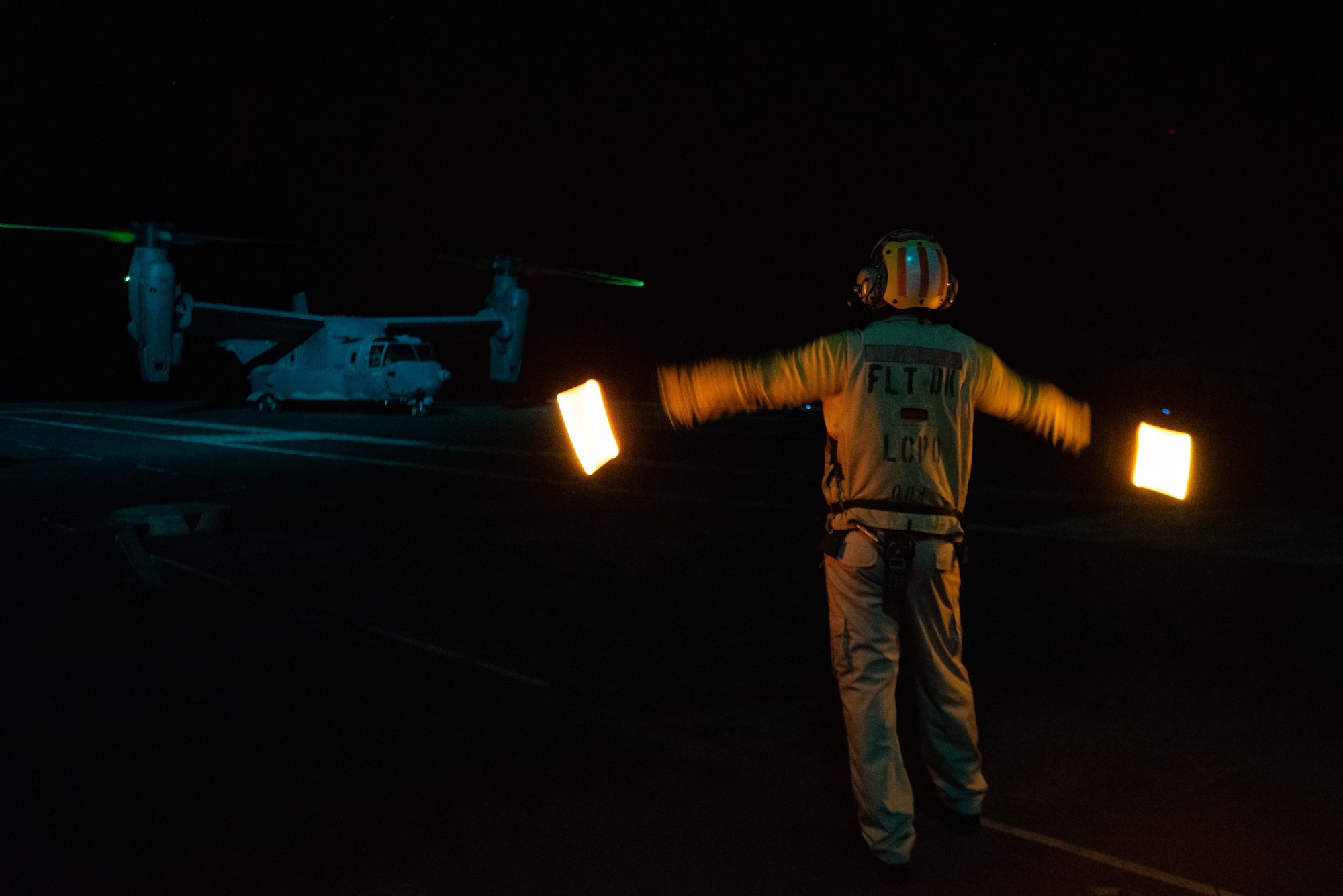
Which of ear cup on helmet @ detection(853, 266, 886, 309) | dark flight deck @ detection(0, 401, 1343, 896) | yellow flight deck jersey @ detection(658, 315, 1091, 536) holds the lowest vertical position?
dark flight deck @ detection(0, 401, 1343, 896)

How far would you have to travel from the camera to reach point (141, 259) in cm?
2588

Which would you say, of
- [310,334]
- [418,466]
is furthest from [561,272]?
[418,466]

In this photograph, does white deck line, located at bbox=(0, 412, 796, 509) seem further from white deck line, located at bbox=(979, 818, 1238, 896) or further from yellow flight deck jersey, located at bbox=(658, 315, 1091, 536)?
yellow flight deck jersey, located at bbox=(658, 315, 1091, 536)

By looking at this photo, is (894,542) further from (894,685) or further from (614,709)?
(614,709)

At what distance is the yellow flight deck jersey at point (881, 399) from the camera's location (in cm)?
335

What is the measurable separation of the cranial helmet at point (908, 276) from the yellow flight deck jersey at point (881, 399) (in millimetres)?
76

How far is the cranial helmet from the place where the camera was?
A: 3.40 metres

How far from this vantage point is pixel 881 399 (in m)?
3.35

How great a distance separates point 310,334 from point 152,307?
5845 millimetres

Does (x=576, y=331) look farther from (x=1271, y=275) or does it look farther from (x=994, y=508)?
(x=994, y=508)

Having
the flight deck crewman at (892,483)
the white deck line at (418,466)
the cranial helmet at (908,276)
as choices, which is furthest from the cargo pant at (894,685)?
the white deck line at (418,466)

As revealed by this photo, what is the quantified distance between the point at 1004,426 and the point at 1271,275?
6.47 meters

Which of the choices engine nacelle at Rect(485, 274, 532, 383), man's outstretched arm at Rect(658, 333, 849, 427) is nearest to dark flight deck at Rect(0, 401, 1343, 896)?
man's outstretched arm at Rect(658, 333, 849, 427)

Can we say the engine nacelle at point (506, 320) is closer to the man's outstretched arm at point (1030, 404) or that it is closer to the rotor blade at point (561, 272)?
the rotor blade at point (561, 272)
